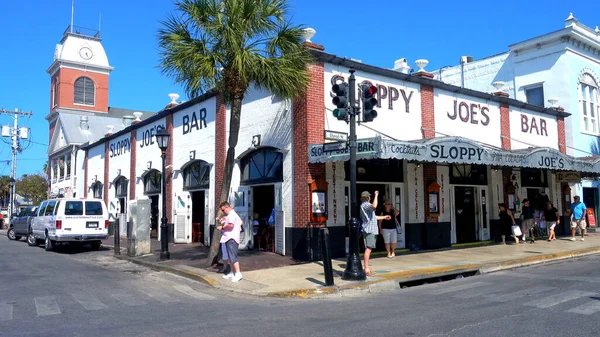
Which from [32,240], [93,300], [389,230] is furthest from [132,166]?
[93,300]

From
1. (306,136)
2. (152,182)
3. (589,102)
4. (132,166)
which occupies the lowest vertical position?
(152,182)

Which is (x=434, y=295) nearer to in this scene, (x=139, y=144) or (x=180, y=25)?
(x=180, y=25)

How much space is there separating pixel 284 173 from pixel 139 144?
41.2ft

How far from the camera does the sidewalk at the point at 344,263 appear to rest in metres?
9.90

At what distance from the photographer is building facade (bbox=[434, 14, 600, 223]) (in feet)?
78.7

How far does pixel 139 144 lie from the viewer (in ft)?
79.7

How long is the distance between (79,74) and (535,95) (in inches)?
1766

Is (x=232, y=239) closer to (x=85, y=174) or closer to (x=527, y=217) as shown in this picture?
(x=527, y=217)

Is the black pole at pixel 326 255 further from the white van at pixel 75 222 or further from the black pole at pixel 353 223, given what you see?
the white van at pixel 75 222

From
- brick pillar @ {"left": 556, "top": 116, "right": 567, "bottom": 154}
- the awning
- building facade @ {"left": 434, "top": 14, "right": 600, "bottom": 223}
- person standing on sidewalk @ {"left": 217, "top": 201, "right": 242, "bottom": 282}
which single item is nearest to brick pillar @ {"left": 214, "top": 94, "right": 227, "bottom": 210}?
the awning

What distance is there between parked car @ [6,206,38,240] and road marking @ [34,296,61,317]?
47.6ft

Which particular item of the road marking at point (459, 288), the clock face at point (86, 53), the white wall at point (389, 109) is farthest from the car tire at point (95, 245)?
the clock face at point (86, 53)

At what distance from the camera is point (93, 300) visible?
8781mm

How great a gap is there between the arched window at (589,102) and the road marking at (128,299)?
76.9 feet
